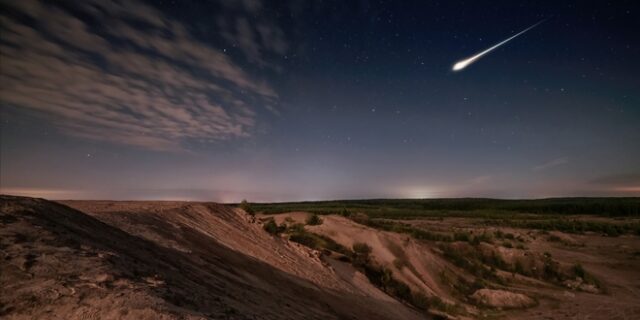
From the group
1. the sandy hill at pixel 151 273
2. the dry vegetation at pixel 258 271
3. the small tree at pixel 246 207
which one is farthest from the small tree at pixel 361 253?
the small tree at pixel 246 207

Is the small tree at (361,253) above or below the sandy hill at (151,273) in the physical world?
below

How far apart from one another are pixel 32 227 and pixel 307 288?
6462 mm

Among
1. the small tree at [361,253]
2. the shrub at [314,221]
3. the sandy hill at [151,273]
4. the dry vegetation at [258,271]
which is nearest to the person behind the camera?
the sandy hill at [151,273]

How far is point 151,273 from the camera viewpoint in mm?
4594

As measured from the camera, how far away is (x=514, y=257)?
825 inches

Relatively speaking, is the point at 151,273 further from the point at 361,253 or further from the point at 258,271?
the point at 361,253

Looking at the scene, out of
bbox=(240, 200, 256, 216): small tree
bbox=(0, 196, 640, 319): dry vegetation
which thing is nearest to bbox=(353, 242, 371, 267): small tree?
bbox=(0, 196, 640, 319): dry vegetation

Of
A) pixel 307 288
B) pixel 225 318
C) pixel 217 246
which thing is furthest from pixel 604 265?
pixel 225 318

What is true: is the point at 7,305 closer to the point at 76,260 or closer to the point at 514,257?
the point at 76,260

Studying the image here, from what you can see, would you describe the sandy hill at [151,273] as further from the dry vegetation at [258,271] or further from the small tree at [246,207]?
the small tree at [246,207]

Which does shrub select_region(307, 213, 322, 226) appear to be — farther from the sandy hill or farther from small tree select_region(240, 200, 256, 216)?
the sandy hill

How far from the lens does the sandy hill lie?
3.27 m

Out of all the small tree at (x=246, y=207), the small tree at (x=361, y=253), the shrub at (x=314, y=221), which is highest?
Answer: the small tree at (x=246, y=207)

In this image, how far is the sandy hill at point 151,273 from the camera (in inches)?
129
